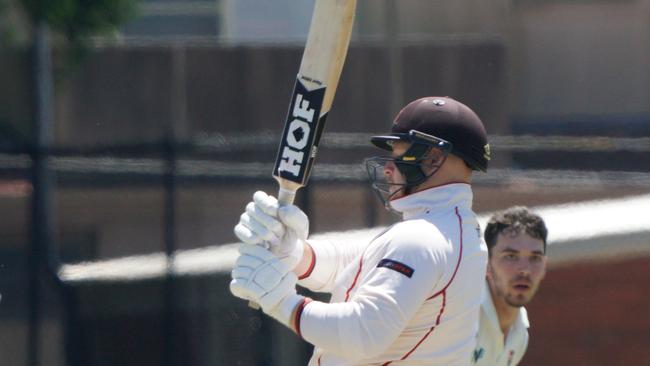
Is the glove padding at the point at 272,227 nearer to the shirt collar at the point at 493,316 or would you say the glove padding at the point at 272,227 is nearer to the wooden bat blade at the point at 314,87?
the wooden bat blade at the point at 314,87

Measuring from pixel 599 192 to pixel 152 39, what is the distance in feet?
8.06

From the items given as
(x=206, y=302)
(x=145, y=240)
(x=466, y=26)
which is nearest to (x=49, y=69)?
(x=145, y=240)

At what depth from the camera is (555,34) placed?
22.0 feet

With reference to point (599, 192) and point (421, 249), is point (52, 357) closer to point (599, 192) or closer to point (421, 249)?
point (599, 192)

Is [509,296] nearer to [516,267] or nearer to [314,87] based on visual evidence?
[516,267]

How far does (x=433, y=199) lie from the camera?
260cm

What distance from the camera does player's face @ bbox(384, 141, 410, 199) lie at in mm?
2641

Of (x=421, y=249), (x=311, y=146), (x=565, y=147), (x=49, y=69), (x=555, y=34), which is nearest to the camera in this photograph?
(x=421, y=249)

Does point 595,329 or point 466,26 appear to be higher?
point 466,26

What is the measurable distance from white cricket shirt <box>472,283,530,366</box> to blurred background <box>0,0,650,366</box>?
1.74 meters

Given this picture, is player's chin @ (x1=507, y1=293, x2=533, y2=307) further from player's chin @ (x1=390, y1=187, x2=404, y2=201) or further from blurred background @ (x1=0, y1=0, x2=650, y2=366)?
blurred background @ (x1=0, y1=0, x2=650, y2=366)

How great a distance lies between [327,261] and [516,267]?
3.56 feet

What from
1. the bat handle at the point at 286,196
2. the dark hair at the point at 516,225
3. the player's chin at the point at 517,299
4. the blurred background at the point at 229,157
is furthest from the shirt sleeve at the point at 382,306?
the blurred background at the point at 229,157

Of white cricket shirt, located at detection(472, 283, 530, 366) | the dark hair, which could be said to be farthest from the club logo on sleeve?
the dark hair
